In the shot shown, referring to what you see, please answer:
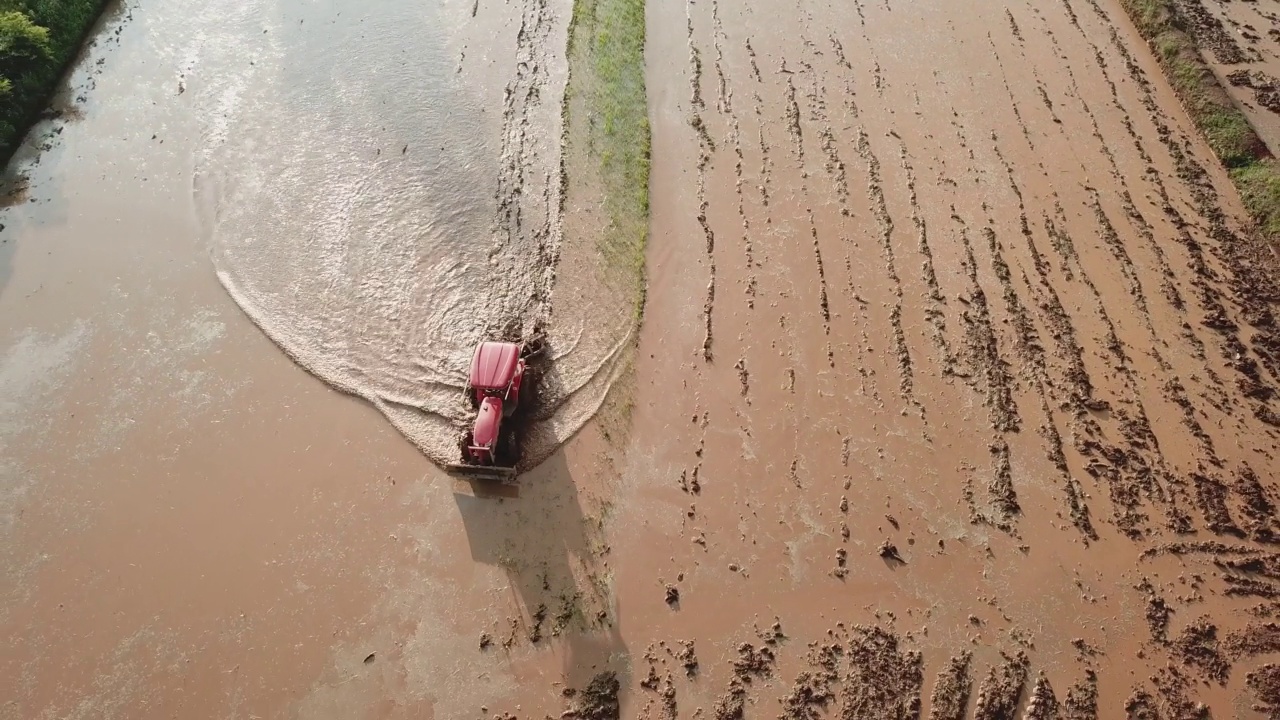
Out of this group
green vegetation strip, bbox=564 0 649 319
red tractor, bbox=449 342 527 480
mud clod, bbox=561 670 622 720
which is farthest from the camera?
green vegetation strip, bbox=564 0 649 319

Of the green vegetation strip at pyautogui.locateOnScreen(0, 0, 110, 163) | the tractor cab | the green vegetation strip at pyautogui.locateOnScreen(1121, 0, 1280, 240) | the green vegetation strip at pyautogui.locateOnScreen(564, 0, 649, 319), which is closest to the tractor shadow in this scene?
the tractor cab

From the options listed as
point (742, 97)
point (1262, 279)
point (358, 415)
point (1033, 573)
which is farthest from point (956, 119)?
point (358, 415)

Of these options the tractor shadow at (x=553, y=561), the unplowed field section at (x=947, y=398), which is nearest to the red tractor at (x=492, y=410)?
the tractor shadow at (x=553, y=561)

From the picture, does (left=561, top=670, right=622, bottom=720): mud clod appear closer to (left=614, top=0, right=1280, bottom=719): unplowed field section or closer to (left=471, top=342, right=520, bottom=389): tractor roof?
(left=614, top=0, right=1280, bottom=719): unplowed field section

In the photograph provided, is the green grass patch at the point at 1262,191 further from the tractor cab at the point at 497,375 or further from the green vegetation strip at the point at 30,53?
the green vegetation strip at the point at 30,53

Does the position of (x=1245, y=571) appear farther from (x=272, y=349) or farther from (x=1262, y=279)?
(x=272, y=349)

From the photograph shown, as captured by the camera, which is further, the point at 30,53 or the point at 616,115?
the point at 30,53

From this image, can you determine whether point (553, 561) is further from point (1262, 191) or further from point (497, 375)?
point (1262, 191)

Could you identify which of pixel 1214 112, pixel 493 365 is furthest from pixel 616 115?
pixel 1214 112
